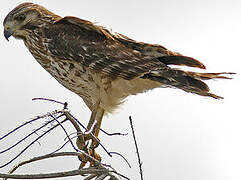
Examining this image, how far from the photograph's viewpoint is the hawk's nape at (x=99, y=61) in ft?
17.0

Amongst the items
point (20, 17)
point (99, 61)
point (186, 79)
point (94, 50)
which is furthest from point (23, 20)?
point (186, 79)

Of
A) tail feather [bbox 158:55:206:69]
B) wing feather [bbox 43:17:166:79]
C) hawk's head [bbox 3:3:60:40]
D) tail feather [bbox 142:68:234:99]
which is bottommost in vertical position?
tail feather [bbox 142:68:234:99]

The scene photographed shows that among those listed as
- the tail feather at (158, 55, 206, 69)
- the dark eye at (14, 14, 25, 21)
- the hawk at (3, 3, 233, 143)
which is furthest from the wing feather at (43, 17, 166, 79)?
the dark eye at (14, 14, 25, 21)

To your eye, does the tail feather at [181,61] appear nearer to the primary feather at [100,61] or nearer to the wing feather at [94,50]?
the primary feather at [100,61]

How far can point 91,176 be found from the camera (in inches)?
130

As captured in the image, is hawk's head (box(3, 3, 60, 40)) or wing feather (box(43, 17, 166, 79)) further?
hawk's head (box(3, 3, 60, 40))

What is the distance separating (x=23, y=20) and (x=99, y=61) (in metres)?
1.00

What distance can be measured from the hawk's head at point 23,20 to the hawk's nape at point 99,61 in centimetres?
1

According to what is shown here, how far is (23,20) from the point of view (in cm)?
561

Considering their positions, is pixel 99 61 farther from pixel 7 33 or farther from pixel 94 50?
pixel 7 33

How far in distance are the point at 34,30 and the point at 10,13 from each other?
12.1 inches

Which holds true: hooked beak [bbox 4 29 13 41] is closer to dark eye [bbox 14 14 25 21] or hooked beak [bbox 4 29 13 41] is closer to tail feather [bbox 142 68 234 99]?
dark eye [bbox 14 14 25 21]

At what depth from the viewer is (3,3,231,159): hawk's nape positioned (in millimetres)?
5180

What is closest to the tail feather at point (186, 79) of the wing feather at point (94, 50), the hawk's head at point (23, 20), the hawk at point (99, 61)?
the hawk at point (99, 61)
